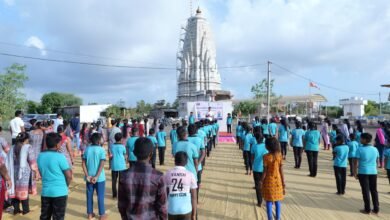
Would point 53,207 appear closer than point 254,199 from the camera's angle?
Yes

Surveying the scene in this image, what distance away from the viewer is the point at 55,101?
87750mm

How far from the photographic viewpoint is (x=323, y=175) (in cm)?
1121

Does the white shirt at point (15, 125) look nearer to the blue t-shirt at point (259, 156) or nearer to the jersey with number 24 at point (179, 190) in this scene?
the blue t-shirt at point (259, 156)

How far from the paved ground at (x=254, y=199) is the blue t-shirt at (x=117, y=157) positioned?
0.89 meters

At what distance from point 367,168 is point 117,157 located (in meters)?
5.11

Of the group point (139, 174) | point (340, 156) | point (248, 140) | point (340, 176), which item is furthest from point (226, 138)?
point (139, 174)

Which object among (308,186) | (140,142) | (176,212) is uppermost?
(140,142)

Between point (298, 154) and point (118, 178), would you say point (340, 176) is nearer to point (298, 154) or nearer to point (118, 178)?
point (298, 154)

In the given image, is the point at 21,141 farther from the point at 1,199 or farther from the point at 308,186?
the point at 308,186

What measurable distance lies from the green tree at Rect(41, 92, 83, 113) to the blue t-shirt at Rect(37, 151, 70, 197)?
84.8 metres

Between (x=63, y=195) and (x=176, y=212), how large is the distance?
1789 millimetres

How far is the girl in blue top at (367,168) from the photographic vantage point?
670 centimetres

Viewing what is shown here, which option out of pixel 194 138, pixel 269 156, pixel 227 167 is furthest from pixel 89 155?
pixel 227 167

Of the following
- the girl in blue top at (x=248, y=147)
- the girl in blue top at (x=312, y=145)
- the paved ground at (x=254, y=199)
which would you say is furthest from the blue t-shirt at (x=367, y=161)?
the girl in blue top at (x=312, y=145)
